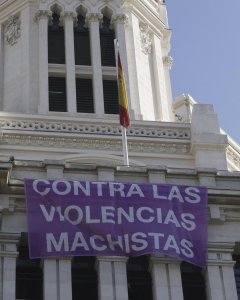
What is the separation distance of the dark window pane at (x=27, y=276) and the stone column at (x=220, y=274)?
420cm

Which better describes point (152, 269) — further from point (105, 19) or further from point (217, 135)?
point (105, 19)

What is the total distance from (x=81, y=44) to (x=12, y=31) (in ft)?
10.9

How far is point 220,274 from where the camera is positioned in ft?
105

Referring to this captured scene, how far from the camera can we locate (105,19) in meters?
59.7

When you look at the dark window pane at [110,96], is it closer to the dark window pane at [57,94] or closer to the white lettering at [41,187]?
the dark window pane at [57,94]

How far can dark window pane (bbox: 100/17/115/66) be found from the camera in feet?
189

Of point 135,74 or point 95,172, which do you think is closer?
point 95,172

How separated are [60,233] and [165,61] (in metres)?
30.1

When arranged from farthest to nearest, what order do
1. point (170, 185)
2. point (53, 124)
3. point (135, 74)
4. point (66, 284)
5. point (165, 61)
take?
1. point (165, 61)
2. point (135, 74)
3. point (53, 124)
4. point (170, 185)
5. point (66, 284)

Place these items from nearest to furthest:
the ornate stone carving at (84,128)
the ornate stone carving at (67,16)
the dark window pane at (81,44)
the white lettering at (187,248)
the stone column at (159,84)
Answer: the white lettering at (187,248)
the ornate stone carving at (84,128)
the stone column at (159,84)
the dark window pane at (81,44)
the ornate stone carving at (67,16)

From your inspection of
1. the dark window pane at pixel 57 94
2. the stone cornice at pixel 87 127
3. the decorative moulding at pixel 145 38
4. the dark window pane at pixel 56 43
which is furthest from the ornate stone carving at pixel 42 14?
the stone cornice at pixel 87 127

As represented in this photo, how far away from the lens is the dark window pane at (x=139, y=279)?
31516 millimetres

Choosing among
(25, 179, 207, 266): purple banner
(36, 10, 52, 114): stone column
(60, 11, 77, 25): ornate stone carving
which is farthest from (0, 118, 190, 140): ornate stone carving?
(25, 179, 207, 266): purple banner

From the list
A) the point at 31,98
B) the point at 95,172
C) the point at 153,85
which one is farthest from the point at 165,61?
the point at 95,172
